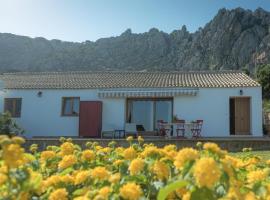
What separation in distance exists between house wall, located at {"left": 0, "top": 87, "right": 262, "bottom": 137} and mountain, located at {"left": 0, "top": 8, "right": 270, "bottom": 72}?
2497 inches

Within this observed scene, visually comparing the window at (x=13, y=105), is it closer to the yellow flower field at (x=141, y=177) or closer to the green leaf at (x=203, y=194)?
the yellow flower field at (x=141, y=177)

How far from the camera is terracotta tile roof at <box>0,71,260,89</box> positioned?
2973 cm

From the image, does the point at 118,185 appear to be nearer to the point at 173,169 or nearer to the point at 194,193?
the point at 194,193

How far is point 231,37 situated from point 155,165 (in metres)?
102

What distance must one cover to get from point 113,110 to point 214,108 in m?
7.32

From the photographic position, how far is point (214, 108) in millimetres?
28141

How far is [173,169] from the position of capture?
358 cm

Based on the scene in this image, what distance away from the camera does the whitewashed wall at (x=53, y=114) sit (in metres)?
29.6

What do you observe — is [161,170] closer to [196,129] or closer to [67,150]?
[67,150]

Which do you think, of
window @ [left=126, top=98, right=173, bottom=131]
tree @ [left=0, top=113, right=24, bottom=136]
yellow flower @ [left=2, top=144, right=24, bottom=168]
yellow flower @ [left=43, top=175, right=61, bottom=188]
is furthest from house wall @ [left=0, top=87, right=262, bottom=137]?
yellow flower @ [left=2, top=144, right=24, bottom=168]

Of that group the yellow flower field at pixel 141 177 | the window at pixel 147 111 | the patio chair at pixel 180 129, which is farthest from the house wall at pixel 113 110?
the yellow flower field at pixel 141 177

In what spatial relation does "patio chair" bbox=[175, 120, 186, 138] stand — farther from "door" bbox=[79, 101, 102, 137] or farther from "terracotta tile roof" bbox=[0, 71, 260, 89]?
"door" bbox=[79, 101, 102, 137]

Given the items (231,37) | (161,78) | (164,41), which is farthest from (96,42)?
(161,78)

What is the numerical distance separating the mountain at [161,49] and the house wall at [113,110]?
208 feet
